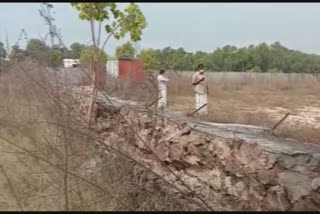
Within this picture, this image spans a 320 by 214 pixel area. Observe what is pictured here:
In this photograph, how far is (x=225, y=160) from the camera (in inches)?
137

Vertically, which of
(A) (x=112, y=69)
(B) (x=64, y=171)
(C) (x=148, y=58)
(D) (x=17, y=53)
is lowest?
(B) (x=64, y=171)

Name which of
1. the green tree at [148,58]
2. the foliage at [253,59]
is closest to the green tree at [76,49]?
the green tree at [148,58]

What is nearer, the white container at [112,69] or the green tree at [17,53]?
the green tree at [17,53]

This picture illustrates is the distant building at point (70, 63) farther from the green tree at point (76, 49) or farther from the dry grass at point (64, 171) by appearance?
the dry grass at point (64, 171)

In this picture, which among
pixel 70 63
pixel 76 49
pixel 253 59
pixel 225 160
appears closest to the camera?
pixel 225 160

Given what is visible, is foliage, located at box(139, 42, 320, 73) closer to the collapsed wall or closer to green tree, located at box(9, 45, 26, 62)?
green tree, located at box(9, 45, 26, 62)

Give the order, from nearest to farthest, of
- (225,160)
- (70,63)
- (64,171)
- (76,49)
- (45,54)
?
(64,171) → (225,160) → (45,54) → (70,63) → (76,49)

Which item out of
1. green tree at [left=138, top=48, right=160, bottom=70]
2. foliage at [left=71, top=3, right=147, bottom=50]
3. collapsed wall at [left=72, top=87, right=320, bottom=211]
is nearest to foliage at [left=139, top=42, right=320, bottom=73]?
green tree at [left=138, top=48, right=160, bottom=70]

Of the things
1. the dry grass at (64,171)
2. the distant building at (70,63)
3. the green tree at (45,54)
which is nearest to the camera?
the dry grass at (64,171)

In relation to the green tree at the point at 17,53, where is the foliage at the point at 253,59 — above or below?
below

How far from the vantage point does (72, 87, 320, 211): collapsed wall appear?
280 cm

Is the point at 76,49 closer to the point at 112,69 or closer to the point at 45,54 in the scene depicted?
the point at 45,54

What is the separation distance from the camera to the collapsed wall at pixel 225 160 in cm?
280

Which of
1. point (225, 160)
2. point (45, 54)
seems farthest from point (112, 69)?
point (225, 160)
